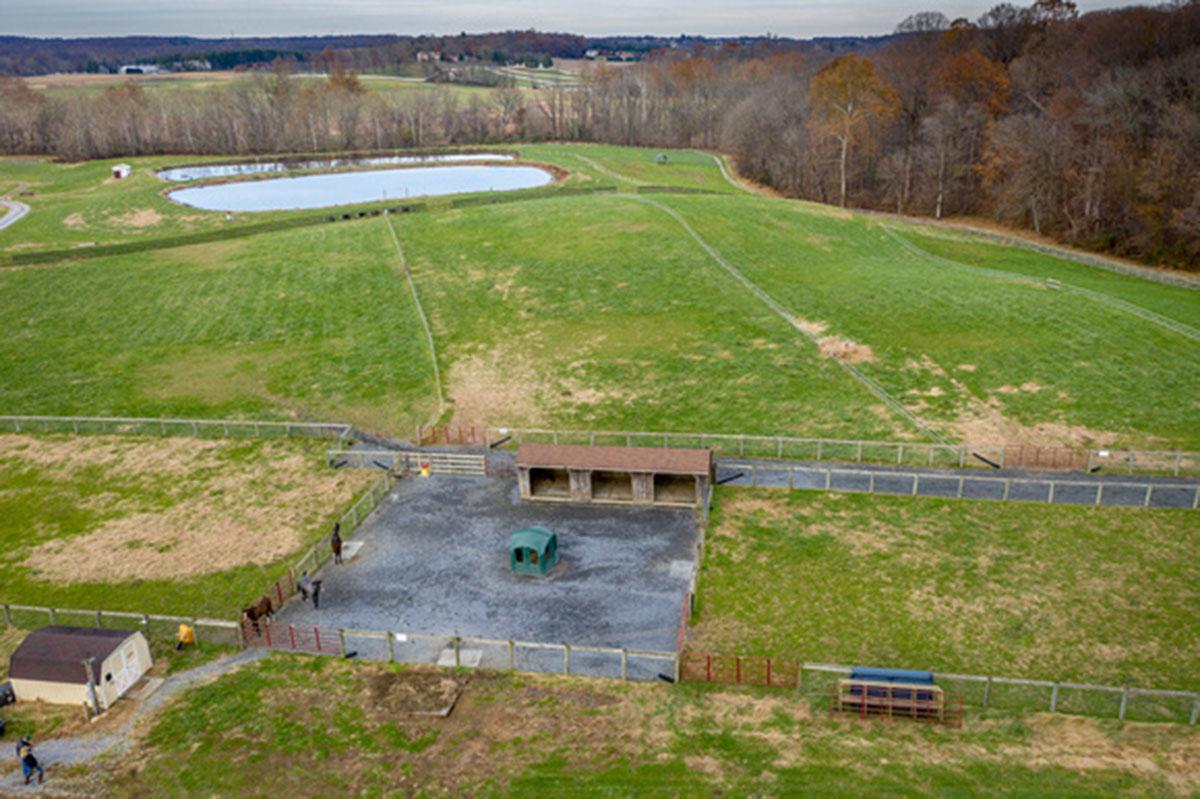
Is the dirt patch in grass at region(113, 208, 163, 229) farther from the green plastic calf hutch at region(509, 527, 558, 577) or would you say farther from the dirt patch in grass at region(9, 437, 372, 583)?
the green plastic calf hutch at region(509, 527, 558, 577)

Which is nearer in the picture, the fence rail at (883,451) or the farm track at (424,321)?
the fence rail at (883,451)

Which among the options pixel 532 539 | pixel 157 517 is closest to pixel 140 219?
pixel 157 517

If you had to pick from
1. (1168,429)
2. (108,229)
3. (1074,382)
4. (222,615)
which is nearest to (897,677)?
(222,615)

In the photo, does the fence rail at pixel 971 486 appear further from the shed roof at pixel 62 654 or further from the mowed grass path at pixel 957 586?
the shed roof at pixel 62 654

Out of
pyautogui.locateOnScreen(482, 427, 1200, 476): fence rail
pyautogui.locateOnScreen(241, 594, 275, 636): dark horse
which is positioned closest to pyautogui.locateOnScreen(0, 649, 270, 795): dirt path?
pyautogui.locateOnScreen(241, 594, 275, 636): dark horse

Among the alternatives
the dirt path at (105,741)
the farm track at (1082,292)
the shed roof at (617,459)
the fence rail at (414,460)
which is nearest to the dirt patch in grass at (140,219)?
the fence rail at (414,460)

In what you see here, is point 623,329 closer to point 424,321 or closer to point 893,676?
point 424,321
